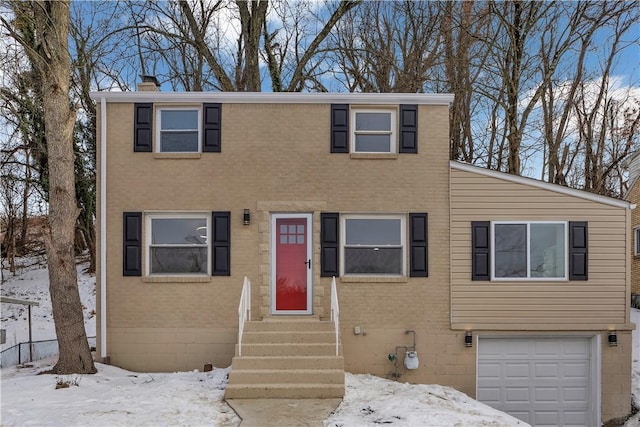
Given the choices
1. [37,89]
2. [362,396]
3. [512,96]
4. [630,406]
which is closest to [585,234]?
[630,406]

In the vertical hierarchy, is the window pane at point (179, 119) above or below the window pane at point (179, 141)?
above

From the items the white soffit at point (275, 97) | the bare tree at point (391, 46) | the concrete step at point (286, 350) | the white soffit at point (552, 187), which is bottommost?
the concrete step at point (286, 350)

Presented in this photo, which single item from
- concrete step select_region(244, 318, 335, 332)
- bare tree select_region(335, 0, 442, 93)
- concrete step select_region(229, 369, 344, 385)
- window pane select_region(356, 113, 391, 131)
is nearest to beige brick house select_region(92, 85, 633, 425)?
window pane select_region(356, 113, 391, 131)

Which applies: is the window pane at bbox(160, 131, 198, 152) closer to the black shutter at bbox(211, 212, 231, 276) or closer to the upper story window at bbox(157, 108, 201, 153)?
the upper story window at bbox(157, 108, 201, 153)

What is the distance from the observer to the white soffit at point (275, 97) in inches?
320

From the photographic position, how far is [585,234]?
26.5 feet

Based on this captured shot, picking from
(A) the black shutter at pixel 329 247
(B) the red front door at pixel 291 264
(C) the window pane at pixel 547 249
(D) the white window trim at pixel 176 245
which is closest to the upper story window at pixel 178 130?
(D) the white window trim at pixel 176 245

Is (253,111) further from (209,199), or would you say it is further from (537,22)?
(537,22)

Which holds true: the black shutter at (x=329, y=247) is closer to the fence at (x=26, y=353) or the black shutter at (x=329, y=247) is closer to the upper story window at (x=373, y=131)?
the upper story window at (x=373, y=131)

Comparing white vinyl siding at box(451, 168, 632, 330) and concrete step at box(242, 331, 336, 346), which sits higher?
white vinyl siding at box(451, 168, 632, 330)

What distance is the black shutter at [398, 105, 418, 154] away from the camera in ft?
26.9

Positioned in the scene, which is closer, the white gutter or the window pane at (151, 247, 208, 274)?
the white gutter

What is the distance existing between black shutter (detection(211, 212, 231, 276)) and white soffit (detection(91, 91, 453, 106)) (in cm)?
227

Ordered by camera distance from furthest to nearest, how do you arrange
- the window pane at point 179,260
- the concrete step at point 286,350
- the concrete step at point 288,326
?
the window pane at point 179,260 < the concrete step at point 288,326 < the concrete step at point 286,350
